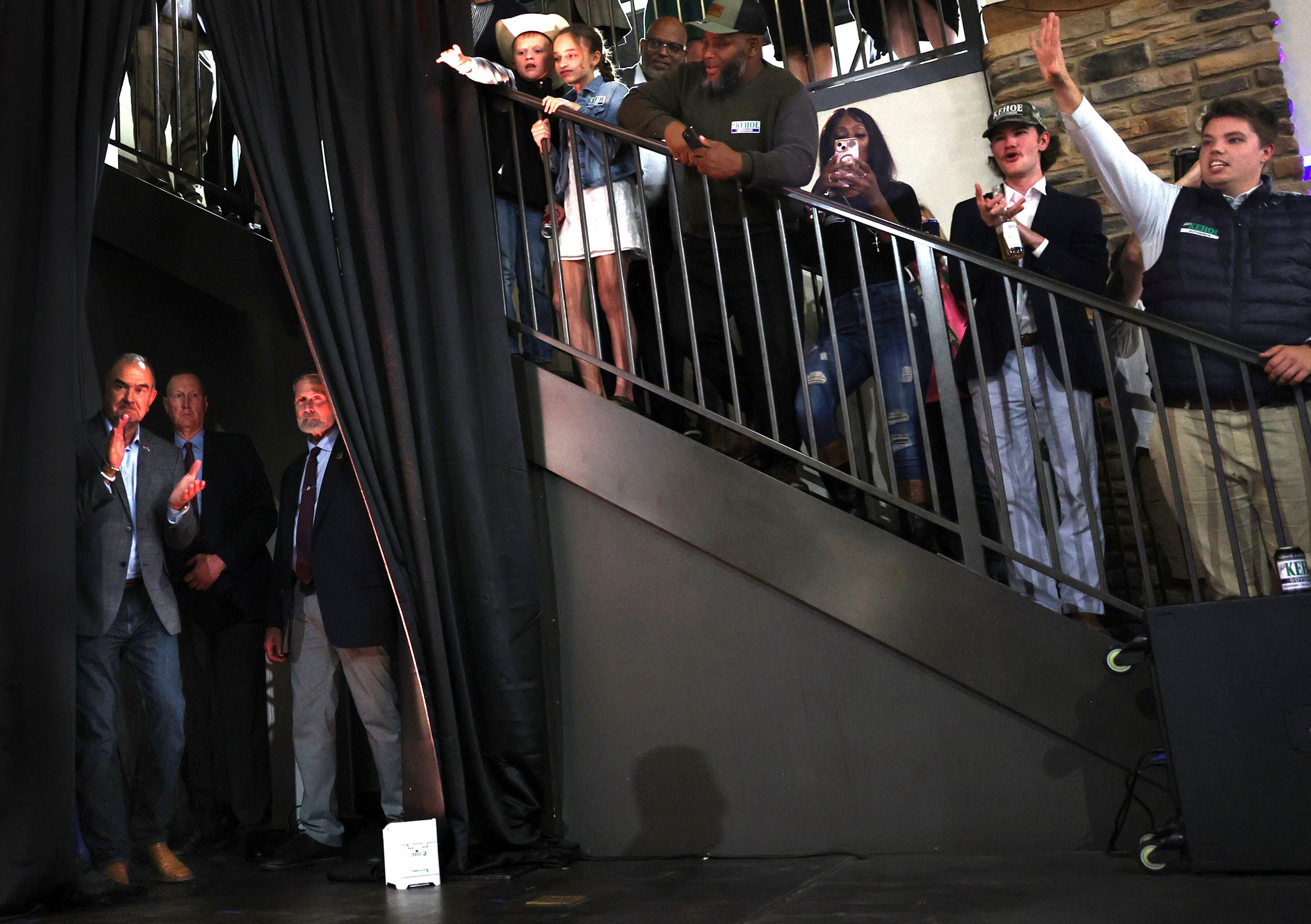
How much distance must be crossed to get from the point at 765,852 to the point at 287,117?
255 centimetres

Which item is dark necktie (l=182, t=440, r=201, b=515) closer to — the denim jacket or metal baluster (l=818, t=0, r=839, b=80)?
the denim jacket

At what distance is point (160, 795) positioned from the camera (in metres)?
3.43

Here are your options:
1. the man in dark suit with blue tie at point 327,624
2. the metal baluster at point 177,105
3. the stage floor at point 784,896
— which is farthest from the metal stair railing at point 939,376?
the metal baluster at point 177,105

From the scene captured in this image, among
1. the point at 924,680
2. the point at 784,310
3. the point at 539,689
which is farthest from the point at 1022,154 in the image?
the point at 539,689

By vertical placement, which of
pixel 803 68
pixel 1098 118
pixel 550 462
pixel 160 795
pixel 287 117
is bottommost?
pixel 160 795

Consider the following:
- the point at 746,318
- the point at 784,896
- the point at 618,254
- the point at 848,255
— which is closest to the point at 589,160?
the point at 618,254

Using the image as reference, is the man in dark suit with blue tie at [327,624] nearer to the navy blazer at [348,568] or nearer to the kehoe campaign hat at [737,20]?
the navy blazer at [348,568]

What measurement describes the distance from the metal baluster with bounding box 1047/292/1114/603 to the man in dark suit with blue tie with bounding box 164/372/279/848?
2632 mm

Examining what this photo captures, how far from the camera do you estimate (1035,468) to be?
319 centimetres

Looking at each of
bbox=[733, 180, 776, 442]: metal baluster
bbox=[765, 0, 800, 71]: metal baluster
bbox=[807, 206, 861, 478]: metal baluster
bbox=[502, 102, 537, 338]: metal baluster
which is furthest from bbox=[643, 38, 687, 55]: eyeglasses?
bbox=[807, 206, 861, 478]: metal baluster

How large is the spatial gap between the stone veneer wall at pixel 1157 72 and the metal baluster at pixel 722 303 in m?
1.86

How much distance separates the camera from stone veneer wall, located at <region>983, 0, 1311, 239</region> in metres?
4.38

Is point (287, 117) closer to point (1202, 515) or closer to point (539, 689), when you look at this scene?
point (539, 689)

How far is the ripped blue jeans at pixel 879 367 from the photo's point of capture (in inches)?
132
